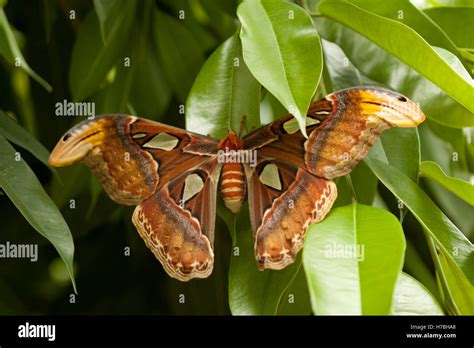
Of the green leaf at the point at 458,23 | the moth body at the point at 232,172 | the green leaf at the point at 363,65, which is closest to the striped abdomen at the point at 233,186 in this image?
the moth body at the point at 232,172

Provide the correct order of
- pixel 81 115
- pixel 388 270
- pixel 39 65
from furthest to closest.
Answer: pixel 39 65 < pixel 81 115 < pixel 388 270

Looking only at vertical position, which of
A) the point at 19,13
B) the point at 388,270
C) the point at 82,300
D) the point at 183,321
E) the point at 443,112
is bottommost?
the point at 82,300

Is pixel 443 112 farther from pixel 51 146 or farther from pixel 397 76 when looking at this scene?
pixel 51 146

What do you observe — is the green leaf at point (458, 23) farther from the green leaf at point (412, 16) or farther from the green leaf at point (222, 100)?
the green leaf at point (222, 100)

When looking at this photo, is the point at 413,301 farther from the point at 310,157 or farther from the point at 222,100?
the point at 222,100

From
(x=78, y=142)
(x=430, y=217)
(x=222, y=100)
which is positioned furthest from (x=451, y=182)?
(x=78, y=142)

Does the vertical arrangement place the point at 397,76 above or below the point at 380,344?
above

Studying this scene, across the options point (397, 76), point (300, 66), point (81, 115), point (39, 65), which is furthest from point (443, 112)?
point (39, 65)
